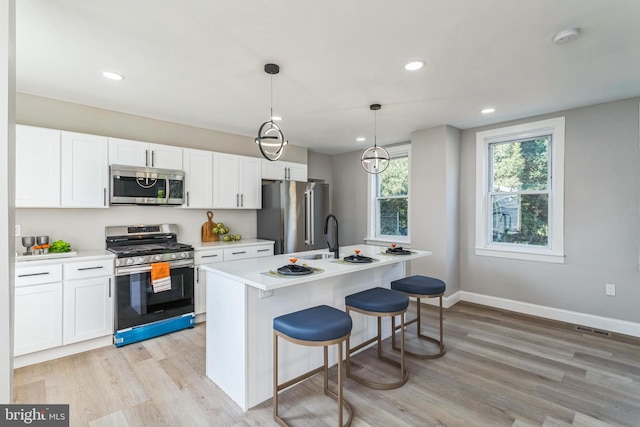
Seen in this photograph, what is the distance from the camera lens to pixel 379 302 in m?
2.42

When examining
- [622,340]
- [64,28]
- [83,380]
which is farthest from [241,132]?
[622,340]

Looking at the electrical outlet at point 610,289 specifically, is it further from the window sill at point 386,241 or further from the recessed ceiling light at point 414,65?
the recessed ceiling light at point 414,65

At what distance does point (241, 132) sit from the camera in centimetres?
464

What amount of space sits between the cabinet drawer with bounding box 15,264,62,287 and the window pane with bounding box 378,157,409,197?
476 cm

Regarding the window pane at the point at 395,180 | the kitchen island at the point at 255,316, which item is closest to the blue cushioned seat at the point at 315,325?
the kitchen island at the point at 255,316

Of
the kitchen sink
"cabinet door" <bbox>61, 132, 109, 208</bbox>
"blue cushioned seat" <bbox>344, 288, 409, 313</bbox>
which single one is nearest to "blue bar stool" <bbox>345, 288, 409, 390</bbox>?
"blue cushioned seat" <bbox>344, 288, 409, 313</bbox>

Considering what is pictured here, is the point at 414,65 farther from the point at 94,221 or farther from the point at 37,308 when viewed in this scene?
the point at 37,308

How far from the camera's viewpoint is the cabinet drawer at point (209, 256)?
12.5 ft

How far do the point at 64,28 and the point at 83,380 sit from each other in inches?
106

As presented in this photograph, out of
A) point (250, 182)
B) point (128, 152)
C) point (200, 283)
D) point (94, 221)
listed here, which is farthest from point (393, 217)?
point (94, 221)

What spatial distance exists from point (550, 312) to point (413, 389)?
2.64m

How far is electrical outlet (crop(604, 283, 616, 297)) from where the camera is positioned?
3.44 m

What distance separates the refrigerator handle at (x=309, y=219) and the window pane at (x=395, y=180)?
1.59 m

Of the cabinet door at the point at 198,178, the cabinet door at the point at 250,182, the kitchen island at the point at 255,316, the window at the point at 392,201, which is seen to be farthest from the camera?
the window at the point at 392,201
